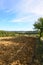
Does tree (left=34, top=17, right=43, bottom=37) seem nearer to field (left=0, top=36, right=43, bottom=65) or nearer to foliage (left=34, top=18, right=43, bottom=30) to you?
foliage (left=34, top=18, right=43, bottom=30)

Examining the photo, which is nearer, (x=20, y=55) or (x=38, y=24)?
(x=20, y=55)

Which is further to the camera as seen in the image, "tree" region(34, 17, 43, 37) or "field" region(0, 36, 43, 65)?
"tree" region(34, 17, 43, 37)

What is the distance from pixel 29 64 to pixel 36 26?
37.3 m

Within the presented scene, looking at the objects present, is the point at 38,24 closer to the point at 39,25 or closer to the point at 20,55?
the point at 39,25

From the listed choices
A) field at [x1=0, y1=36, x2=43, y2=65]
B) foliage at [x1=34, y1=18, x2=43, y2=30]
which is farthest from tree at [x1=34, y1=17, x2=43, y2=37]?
field at [x1=0, y1=36, x2=43, y2=65]

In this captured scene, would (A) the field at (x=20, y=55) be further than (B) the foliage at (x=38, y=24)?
No

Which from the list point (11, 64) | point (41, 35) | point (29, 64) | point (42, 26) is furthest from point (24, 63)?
point (41, 35)

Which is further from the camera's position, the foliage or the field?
the foliage

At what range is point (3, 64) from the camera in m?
8.98

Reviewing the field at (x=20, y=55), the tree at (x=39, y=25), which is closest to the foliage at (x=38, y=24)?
the tree at (x=39, y=25)

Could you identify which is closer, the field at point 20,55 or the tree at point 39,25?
the field at point 20,55

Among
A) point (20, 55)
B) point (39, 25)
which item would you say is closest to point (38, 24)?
point (39, 25)

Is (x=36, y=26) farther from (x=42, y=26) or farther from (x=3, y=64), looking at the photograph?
(x=3, y=64)

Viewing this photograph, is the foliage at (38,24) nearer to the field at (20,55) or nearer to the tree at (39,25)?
the tree at (39,25)
